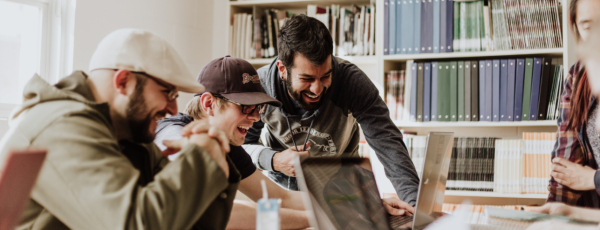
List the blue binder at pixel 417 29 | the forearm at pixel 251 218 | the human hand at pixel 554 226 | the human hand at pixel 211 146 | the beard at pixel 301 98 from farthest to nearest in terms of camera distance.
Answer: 1. the blue binder at pixel 417 29
2. the beard at pixel 301 98
3. the forearm at pixel 251 218
4. the human hand at pixel 554 226
5. the human hand at pixel 211 146

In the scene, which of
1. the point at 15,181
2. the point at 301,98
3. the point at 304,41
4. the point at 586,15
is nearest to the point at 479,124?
the point at 586,15

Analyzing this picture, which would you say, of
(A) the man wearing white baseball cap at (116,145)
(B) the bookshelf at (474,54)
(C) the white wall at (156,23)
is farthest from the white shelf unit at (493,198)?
(A) the man wearing white baseball cap at (116,145)

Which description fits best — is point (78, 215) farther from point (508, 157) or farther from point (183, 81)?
point (508, 157)

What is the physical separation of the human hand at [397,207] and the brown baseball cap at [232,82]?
0.49m

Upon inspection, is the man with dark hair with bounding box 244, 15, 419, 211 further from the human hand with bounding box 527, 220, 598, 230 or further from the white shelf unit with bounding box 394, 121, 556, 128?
the white shelf unit with bounding box 394, 121, 556, 128

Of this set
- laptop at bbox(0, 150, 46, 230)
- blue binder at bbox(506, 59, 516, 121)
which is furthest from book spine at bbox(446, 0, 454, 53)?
laptop at bbox(0, 150, 46, 230)

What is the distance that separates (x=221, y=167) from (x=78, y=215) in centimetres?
25

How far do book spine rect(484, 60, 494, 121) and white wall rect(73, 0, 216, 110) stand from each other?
173 cm

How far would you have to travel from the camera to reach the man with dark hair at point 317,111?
1719mm

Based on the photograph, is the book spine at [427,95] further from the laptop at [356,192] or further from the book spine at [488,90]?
the laptop at [356,192]

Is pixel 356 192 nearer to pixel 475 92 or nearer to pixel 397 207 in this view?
pixel 397 207

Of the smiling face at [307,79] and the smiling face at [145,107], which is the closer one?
the smiling face at [145,107]

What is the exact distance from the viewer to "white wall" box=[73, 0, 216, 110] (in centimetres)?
212

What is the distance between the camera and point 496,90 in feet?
8.50
